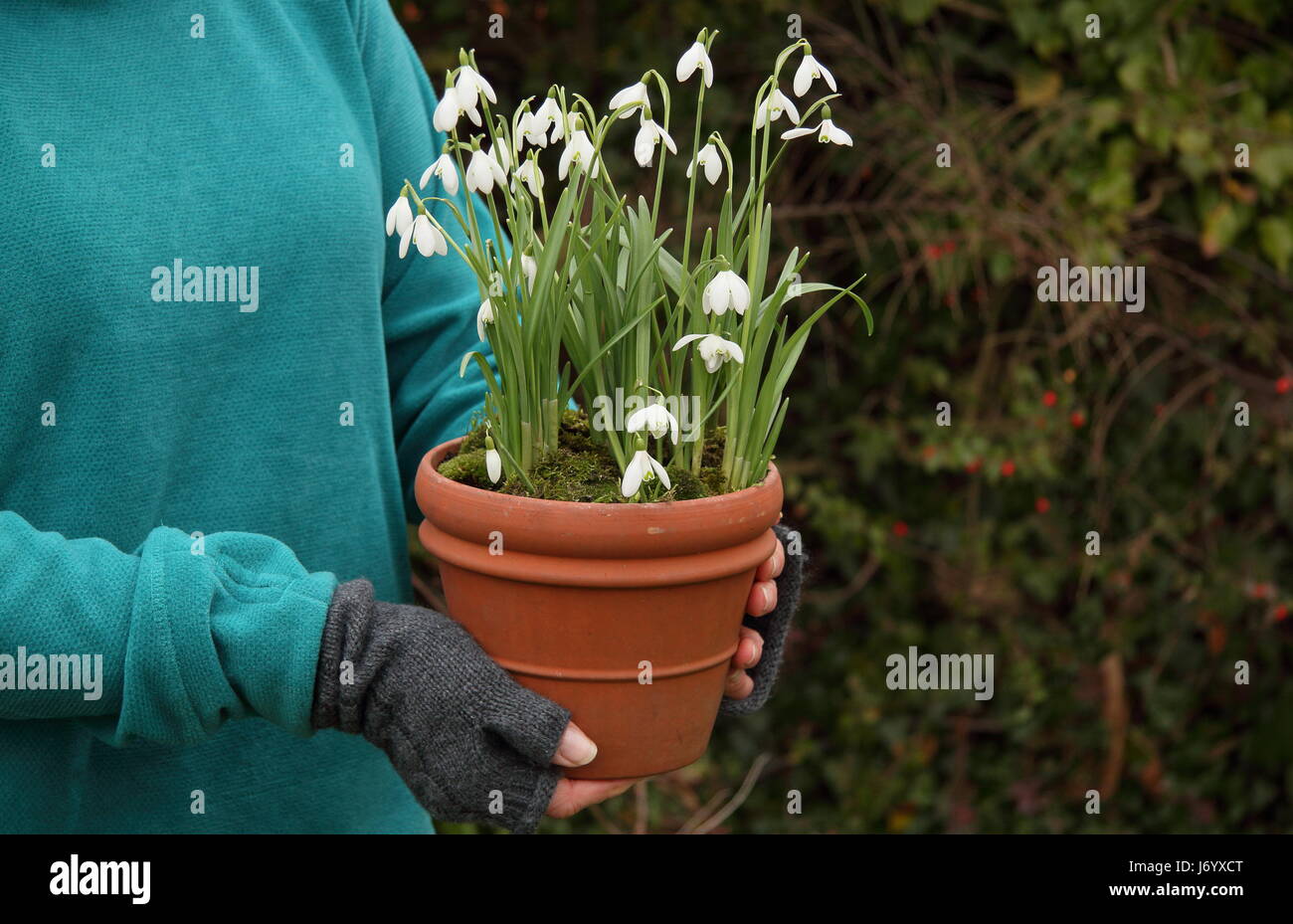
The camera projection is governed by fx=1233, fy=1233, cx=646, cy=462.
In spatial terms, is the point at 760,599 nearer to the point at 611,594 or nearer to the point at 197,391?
the point at 611,594

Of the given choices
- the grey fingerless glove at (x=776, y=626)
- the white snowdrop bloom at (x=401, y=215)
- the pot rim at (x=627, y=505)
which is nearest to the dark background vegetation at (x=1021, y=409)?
the grey fingerless glove at (x=776, y=626)

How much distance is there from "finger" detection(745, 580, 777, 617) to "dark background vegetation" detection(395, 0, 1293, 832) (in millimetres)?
1372

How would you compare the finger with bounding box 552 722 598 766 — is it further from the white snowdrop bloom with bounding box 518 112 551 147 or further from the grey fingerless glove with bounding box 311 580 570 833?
the white snowdrop bloom with bounding box 518 112 551 147

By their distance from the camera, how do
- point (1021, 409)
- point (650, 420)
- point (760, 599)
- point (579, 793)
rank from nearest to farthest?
point (650, 420)
point (579, 793)
point (760, 599)
point (1021, 409)

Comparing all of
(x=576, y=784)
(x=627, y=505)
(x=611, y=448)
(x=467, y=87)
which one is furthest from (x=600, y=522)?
(x=467, y=87)

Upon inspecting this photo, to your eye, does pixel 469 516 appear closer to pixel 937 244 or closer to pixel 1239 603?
pixel 937 244

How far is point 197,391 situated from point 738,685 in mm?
565

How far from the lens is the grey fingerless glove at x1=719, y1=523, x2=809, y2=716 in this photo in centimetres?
119

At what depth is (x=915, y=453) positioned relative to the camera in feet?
8.89

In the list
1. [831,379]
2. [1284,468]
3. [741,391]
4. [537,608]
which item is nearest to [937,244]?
[831,379]

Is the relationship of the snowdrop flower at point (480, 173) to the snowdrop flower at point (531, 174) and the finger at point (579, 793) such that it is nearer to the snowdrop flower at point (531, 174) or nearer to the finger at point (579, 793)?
the snowdrop flower at point (531, 174)

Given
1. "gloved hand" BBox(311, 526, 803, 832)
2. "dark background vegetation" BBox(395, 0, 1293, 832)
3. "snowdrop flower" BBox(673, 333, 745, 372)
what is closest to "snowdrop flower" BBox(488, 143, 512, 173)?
"snowdrop flower" BBox(673, 333, 745, 372)

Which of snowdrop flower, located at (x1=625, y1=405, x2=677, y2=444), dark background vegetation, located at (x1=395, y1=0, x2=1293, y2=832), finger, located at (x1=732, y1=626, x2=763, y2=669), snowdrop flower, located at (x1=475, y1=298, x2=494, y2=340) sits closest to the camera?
snowdrop flower, located at (x1=625, y1=405, x2=677, y2=444)

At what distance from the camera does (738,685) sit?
1.19 meters
